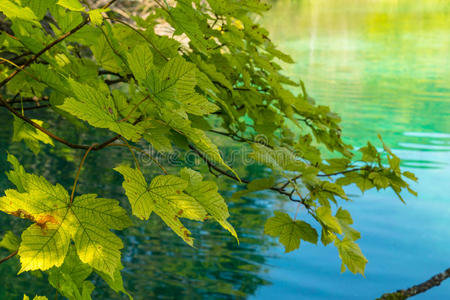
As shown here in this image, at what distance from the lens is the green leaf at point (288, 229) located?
1.03 m

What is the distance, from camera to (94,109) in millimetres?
616

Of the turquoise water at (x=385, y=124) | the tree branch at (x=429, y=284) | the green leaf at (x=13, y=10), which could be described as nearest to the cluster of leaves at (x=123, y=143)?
the green leaf at (x=13, y=10)

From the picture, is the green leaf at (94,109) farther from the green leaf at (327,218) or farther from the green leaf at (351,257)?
the green leaf at (351,257)

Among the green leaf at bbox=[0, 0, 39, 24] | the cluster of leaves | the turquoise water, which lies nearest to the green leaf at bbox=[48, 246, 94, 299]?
the cluster of leaves

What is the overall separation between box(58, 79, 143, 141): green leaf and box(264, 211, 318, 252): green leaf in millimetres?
484

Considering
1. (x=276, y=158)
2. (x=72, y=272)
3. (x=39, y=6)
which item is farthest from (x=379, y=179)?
(x=39, y=6)

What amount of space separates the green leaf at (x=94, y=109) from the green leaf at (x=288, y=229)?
0.48 m

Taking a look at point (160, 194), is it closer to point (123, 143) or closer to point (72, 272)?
point (123, 143)

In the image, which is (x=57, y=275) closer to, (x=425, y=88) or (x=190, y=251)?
(x=190, y=251)

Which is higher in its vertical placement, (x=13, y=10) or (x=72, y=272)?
(x=13, y=10)

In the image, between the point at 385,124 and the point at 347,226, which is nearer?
the point at 347,226

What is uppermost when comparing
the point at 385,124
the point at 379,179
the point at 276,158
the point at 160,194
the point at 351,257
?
the point at 385,124

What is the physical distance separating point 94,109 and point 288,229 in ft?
1.86

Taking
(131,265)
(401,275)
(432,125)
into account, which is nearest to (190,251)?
(131,265)
